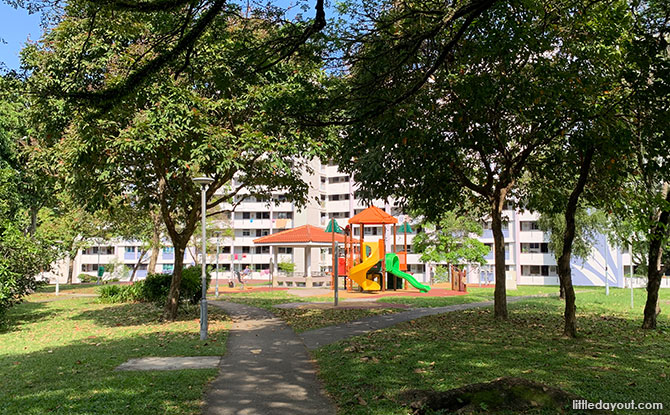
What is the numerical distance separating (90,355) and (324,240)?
26.0m

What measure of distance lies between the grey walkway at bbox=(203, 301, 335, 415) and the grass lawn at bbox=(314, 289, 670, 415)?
0.31 m

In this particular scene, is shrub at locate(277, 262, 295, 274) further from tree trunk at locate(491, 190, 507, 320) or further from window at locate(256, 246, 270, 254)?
tree trunk at locate(491, 190, 507, 320)

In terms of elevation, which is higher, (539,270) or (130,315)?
(539,270)

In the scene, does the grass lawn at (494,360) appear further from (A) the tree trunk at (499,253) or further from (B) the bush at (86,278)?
(B) the bush at (86,278)

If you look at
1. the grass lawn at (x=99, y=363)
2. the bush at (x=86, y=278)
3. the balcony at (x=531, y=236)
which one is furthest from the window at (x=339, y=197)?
the grass lawn at (x=99, y=363)

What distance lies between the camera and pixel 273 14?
27.3 feet

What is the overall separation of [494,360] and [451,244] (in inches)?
1135

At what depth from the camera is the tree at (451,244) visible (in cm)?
3622

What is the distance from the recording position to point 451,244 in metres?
36.7

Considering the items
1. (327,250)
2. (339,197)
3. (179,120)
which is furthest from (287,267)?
(179,120)

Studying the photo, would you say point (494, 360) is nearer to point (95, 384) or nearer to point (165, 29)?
point (95, 384)

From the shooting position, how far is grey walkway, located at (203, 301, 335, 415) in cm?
625

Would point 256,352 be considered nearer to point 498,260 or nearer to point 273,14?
point 273,14

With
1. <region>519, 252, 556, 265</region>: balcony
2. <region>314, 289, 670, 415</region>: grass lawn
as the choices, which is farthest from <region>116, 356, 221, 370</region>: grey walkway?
<region>519, 252, 556, 265</region>: balcony
